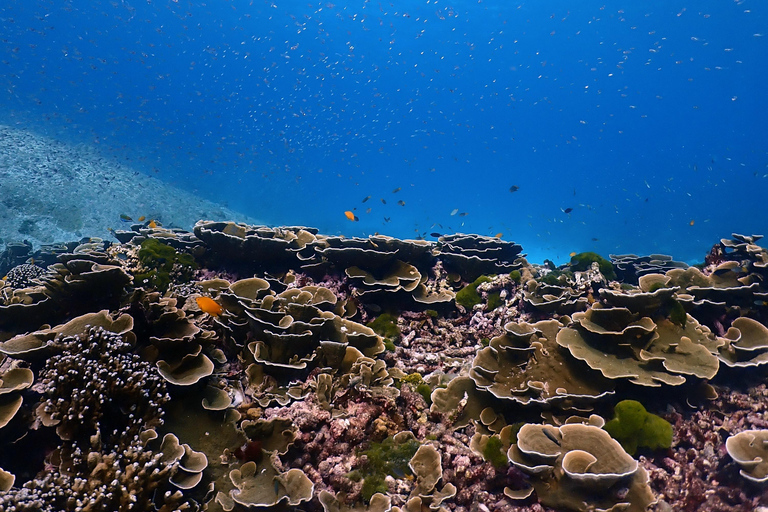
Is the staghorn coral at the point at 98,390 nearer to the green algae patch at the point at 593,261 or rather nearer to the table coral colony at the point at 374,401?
the table coral colony at the point at 374,401

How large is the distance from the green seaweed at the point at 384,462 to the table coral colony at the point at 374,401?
16 millimetres

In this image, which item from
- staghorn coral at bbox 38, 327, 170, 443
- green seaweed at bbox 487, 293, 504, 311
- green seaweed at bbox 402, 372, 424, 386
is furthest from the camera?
green seaweed at bbox 487, 293, 504, 311

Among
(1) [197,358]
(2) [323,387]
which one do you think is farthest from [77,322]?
Answer: (2) [323,387]

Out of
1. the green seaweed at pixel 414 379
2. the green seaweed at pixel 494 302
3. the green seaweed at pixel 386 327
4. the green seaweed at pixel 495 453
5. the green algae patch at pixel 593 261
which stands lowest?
the green seaweed at pixel 495 453

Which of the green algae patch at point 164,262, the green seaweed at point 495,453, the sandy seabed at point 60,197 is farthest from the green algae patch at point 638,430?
the sandy seabed at point 60,197

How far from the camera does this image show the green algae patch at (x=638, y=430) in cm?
359

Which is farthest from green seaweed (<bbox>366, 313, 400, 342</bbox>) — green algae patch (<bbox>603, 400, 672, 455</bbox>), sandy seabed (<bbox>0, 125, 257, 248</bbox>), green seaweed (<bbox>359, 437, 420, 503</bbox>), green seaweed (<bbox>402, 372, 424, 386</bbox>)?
sandy seabed (<bbox>0, 125, 257, 248</bbox>)

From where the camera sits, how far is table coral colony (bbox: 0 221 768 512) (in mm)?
2963

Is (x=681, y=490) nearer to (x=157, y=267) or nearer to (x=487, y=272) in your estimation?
(x=487, y=272)

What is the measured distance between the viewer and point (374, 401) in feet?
13.0

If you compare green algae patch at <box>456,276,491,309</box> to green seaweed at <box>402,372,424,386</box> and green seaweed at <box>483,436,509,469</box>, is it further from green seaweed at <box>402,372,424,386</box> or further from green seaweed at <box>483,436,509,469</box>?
green seaweed at <box>483,436,509,469</box>

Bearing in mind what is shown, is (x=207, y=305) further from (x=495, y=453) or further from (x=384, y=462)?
(x=495, y=453)

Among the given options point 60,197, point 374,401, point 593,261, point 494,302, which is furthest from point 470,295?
point 60,197

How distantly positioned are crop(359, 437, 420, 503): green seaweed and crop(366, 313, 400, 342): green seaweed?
7.45 feet
